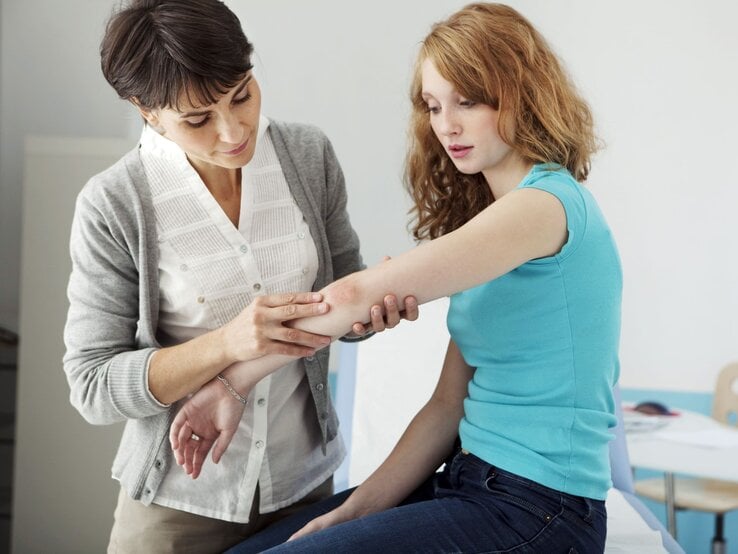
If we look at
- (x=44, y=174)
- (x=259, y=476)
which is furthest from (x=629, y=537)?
(x=44, y=174)

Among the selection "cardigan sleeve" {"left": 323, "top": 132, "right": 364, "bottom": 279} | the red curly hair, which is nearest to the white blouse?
"cardigan sleeve" {"left": 323, "top": 132, "right": 364, "bottom": 279}

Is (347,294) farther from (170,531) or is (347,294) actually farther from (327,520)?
(170,531)

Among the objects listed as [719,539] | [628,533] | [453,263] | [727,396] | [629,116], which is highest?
[629,116]

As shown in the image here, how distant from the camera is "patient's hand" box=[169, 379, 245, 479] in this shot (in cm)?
141

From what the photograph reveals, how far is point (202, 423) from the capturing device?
1420 mm

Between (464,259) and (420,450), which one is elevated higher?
(464,259)

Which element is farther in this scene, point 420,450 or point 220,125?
point 420,450

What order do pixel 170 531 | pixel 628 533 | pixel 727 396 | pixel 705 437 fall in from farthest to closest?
pixel 727 396 → pixel 705 437 → pixel 628 533 → pixel 170 531

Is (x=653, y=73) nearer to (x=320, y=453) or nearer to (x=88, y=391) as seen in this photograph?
(x=320, y=453)

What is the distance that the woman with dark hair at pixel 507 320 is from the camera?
4.15 ft

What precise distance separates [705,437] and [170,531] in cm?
185

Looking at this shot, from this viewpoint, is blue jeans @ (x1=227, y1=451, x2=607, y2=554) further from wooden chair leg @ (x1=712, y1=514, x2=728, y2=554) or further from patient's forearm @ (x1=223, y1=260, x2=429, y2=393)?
wooden chair leg @ (x1=712, y1=514, x2=728, y2=554)

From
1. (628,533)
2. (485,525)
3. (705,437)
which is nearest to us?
(485,525)

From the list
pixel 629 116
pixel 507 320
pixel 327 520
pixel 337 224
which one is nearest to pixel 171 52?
pixel 337 224
